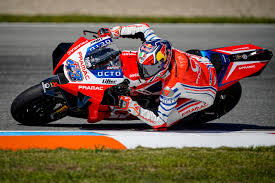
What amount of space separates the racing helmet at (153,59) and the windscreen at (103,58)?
0.31m

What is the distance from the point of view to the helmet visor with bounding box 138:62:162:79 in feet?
17.9

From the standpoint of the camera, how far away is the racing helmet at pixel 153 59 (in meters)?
5.42

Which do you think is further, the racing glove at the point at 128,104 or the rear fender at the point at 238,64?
the rear fender at the point at 238,64

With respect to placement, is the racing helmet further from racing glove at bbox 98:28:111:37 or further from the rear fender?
the rear fender

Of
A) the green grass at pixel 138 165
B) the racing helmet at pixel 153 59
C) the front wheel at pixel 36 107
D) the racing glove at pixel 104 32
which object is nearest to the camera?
the green grass at pixel 138 165

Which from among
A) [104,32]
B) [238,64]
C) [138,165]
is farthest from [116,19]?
[138,165]

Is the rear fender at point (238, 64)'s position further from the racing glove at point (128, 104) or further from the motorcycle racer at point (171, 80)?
the racing glove at point (128, 104)

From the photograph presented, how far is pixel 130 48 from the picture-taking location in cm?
1093

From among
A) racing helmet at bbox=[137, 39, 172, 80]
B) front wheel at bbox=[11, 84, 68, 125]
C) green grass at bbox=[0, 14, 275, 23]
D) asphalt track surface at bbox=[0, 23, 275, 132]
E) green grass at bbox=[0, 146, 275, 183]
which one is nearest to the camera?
green grass at bbox=[0, 146, 275, 183]

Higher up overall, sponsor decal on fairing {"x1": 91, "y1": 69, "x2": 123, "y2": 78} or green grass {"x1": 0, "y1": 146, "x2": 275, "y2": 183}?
sponsor decal on fairing {"x1": 91, "y1": 69, "x2": 123, "y2": 78}

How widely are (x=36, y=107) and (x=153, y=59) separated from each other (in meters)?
1.61

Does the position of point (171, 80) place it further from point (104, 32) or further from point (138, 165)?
point (138, 165)

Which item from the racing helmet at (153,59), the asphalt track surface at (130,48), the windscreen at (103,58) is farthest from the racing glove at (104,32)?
the asphalt track surface at (130,48)

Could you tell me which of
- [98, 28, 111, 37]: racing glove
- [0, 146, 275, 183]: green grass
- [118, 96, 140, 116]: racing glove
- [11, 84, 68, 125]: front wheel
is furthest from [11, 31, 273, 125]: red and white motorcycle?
[0, 146, 275, 183]: green grass
